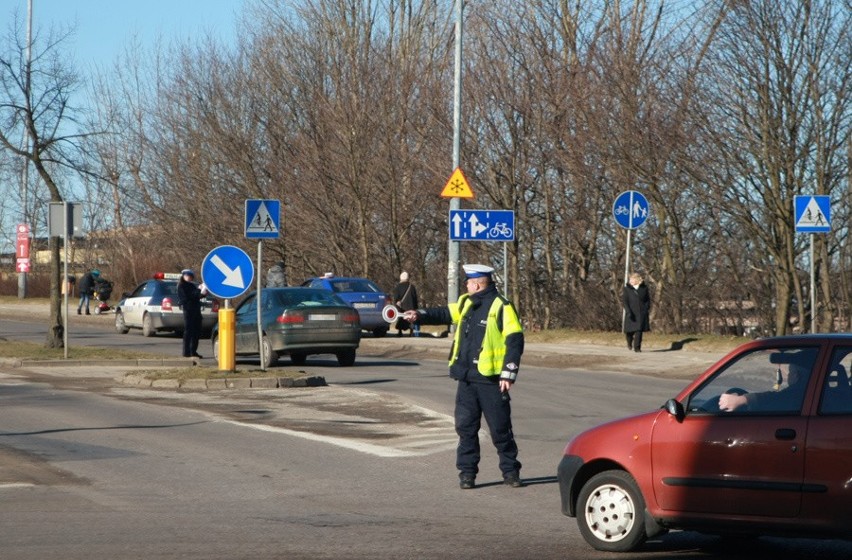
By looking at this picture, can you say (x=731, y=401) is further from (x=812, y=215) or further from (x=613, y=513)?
(x=812, y=215)

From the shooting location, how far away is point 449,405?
1736cm

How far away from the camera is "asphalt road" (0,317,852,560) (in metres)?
8.31

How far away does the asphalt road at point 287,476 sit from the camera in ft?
27.3

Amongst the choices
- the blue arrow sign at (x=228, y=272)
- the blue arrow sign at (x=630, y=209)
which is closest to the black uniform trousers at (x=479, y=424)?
the blue arrow sign at (x=228, y=272)

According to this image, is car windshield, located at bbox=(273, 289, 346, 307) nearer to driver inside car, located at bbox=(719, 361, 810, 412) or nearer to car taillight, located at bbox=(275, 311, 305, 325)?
car taillight, located at bbox=(275, 311, 305, 325)

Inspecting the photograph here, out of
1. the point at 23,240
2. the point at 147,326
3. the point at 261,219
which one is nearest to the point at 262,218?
the point at 261,219

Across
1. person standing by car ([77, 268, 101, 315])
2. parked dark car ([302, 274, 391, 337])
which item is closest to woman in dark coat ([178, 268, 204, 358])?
parked dark car ([302, 274, 391, 337])

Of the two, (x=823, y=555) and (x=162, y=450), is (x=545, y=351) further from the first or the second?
(x=823, y=555)

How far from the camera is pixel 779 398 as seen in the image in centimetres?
762

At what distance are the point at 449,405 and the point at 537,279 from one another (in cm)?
1796

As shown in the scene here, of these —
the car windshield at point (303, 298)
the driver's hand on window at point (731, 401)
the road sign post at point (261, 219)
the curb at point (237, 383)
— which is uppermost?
the road sign post at point (261, 219)

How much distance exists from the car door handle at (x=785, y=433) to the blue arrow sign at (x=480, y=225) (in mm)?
20271

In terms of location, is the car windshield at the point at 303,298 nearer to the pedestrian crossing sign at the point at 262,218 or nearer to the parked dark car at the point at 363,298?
the pedestrian crossing sign at the point at 262,218

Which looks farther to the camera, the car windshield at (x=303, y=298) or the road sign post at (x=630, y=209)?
the road sign post at (x=630, y=209)
